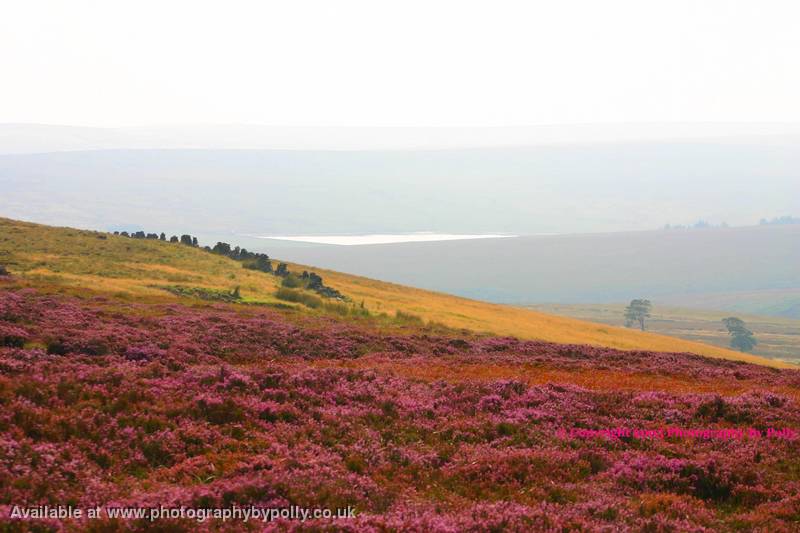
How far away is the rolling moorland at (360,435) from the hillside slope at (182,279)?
56.1 feet

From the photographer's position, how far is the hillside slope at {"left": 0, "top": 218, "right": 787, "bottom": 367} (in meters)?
53.4

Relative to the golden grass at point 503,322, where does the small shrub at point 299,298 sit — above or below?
above

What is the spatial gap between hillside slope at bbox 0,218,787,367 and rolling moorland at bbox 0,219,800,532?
17.1m

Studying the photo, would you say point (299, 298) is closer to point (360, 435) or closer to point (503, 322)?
point (503, 322)

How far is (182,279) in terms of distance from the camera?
189 ft

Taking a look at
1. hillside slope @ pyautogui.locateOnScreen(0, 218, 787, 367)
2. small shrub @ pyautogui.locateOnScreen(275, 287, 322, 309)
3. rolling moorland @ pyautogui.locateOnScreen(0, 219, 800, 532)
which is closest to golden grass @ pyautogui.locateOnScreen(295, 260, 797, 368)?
hillside slope @ pyautogui.locateOnScreen(0, 218, 787, 367)

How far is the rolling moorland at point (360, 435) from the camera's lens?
14727 millimetres

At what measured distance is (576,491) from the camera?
1648cm

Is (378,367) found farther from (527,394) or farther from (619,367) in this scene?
(619,367)

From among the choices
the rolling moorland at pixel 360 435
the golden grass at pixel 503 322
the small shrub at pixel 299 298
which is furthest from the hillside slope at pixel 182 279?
the rolling moorland at pixel 360 435

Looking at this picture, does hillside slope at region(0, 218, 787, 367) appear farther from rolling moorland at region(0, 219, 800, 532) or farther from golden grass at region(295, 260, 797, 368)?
rolling moorland at region(0, 219, 800, 532)

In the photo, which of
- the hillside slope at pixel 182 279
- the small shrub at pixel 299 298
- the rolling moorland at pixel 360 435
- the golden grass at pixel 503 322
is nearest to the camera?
the rolling moorland at pixel 360 435

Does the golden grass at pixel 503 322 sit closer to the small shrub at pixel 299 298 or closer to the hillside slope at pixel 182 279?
the hillside slope at pixel 182 279

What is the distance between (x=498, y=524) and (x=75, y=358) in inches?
646
